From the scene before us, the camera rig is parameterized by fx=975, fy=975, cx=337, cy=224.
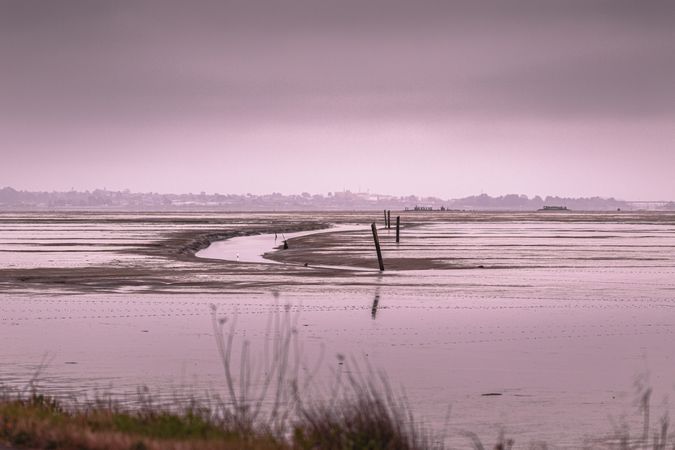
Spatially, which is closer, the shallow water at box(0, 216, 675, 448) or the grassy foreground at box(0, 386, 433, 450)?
the grassy foreground at box(0, 386, 433, 450)

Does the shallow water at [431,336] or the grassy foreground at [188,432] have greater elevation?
the grassy foreground at [188,432]

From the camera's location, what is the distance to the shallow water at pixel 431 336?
16.2m

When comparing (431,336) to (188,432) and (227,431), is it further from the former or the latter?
(188,432)

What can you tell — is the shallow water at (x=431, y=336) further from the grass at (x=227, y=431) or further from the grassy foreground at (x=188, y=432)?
the grassy foreground at (x=188, y=432)

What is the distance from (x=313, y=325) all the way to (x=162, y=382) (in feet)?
29.3

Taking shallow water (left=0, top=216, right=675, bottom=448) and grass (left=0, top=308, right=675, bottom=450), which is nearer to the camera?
grass (left=0, top=308, right=675, bottom=450)

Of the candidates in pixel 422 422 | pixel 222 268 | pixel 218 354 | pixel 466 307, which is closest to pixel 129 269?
pixel 222 268

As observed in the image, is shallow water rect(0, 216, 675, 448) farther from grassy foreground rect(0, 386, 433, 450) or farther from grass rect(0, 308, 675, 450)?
grassy foreground rect(0, 386, 433, 450)

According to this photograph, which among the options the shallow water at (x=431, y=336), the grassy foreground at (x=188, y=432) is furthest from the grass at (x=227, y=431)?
the shallow water at (x=431, y=336)

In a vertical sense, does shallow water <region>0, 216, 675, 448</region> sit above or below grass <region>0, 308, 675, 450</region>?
below

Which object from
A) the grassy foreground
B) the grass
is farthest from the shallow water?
the grassy foreground

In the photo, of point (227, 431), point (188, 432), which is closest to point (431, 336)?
point (227, 431)

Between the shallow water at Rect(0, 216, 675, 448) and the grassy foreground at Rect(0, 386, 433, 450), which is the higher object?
the grassy foreground at Rect(0, 386, 433, 450)

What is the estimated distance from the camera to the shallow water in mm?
16172
